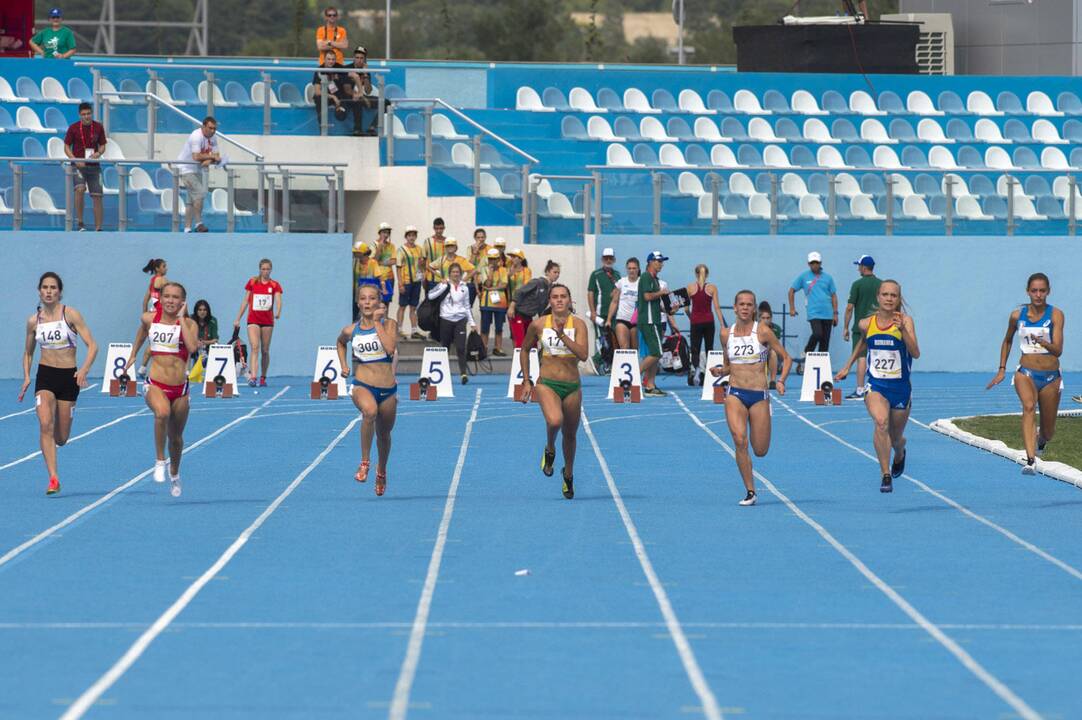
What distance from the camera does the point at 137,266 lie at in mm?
28844

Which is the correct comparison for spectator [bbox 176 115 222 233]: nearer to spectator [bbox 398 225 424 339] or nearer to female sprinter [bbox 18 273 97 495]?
spectator [bbox 398 225 424 339]

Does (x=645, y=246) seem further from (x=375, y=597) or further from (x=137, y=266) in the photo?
(x=375, y=597)

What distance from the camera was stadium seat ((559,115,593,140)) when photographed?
3566cm

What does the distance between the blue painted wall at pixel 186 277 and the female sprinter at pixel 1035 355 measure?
14.7 metres

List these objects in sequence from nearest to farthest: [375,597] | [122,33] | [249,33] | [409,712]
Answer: [409,712] → [375,597] → [122,33] → [249,33]

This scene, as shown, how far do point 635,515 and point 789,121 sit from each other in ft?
78.1

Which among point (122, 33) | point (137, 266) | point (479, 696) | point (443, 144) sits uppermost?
point (122, 33)

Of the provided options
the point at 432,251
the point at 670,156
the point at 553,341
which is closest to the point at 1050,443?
the point at 553,341

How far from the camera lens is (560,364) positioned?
1545 centimetres

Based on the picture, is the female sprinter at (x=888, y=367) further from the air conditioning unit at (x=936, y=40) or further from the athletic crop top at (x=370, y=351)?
the air conditioning unit at (x=936, y=40)

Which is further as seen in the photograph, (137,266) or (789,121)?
(789,121)

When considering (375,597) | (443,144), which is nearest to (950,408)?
(443,144)

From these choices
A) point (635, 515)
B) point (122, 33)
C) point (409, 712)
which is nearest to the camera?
point (409, 712)

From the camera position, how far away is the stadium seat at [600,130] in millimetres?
35656
